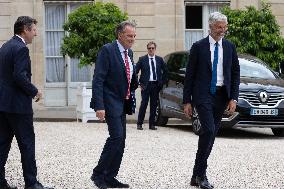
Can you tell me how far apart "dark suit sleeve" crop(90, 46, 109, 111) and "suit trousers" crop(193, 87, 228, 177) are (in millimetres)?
1026

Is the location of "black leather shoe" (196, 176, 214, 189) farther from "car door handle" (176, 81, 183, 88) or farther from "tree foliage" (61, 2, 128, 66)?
"tree foliage" (61, 2, 128, 66)

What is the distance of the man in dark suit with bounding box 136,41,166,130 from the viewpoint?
55.8ft

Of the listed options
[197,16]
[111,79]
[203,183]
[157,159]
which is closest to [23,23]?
[111,79]

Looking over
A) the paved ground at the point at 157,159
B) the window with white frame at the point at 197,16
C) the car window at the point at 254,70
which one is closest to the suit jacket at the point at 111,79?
the paved ground at the point at 157,159

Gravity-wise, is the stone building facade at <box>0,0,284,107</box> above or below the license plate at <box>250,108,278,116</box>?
above

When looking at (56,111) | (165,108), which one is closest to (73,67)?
(56,111)

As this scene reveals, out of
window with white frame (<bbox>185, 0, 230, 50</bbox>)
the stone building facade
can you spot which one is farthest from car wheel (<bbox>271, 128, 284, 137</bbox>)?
window with white frame (<bbox>185, 0, 230, 50</bbox>)

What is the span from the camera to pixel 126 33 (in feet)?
28.4

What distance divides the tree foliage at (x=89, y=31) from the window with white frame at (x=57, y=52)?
4142 millimetres

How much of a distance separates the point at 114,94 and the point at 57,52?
1529cm

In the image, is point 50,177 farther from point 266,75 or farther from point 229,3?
point 229,3

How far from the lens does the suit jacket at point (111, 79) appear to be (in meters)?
8.57

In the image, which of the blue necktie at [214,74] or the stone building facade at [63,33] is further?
the stone building facade at [63,33]

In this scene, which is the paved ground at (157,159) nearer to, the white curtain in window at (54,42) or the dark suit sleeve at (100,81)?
the dark suit sleeve at (100,81)
